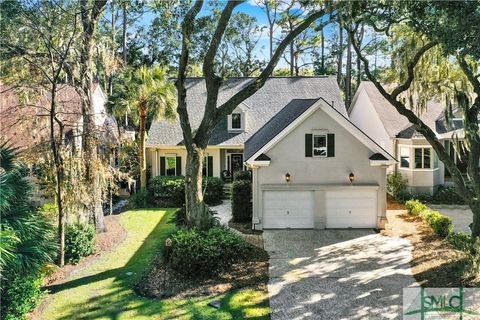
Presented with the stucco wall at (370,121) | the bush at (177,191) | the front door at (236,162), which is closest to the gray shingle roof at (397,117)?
the stucco wall at (370,121)

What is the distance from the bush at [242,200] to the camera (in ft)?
60.8

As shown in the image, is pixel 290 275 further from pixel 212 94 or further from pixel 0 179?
pixel 0 179

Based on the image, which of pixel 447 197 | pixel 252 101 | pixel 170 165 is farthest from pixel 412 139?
pixel 170 165

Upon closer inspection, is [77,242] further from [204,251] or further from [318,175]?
[318,175]

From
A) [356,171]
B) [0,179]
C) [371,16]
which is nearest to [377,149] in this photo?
[356,171]

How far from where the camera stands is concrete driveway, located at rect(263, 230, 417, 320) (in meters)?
9.94

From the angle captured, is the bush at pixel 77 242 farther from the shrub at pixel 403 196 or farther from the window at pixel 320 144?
the shrub at pixel 403 196

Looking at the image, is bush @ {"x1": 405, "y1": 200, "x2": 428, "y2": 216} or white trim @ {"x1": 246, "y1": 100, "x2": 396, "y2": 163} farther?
bush @ {"x1": 405, "y1": 200, "x2": 428, "y2": 216}

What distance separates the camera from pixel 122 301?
1055cm

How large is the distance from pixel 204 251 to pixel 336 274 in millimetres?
4242

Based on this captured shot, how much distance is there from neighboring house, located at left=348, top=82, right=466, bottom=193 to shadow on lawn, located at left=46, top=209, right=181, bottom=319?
14442 millimetres

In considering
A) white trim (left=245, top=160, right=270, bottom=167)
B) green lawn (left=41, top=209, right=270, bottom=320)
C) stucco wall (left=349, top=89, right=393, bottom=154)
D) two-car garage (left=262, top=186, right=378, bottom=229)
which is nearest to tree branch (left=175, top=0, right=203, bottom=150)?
white trim (left=245, top=160, right=270, bottom=167)

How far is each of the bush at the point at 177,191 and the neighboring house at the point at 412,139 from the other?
34.0 ft

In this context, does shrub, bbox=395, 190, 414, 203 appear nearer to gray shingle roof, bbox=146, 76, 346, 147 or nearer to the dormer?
gray shingle roof, bbox=146, 76, 346, 147
